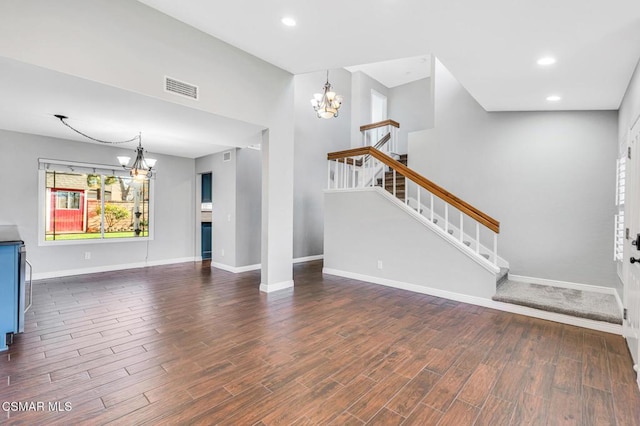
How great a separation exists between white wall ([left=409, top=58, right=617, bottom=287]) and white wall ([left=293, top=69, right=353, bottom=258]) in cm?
326

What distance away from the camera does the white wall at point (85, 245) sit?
506 cm

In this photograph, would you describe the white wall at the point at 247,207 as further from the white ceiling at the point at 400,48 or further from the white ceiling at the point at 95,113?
the white ceiling at the point at 400,48

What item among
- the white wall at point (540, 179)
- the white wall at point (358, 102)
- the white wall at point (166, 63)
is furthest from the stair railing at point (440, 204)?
the white wall at point (358, 102)

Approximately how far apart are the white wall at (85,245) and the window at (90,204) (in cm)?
14

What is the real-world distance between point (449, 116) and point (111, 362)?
6.17 meters

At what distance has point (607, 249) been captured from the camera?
434 cm

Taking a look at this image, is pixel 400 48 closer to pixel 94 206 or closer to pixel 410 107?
pixel 94 206

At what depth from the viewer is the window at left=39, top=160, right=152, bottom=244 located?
548 cm

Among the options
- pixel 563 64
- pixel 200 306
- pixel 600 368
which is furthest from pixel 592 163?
pixel 200 306

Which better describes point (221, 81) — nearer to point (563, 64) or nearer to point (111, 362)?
point (111, 362)

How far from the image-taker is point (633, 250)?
2744 mm

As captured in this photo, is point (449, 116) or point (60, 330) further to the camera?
point (449, 116)

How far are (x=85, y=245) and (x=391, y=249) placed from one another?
5812 millimetres

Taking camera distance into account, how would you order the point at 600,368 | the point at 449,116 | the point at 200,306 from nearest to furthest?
the point at 600,368, the point at 200,306, the point at 449,116
